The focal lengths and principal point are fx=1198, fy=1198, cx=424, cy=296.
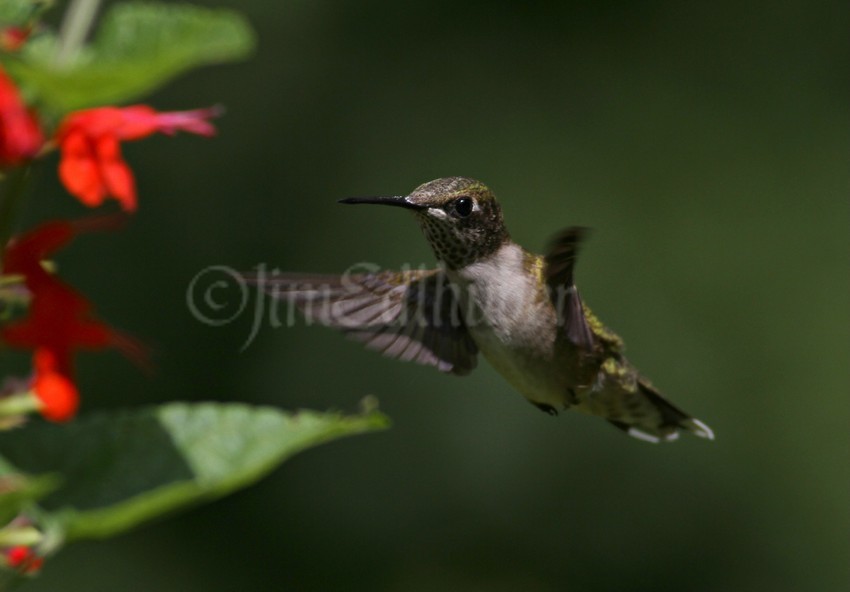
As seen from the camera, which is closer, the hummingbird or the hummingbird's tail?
the hummingbird

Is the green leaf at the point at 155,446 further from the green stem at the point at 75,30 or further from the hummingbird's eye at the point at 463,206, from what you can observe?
the hummingbird's eye at the point at 463,206

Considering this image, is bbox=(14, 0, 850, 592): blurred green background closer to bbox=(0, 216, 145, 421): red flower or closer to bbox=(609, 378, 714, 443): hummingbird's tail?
bbox=(609, 378, 714, 443): hummingbird's tail

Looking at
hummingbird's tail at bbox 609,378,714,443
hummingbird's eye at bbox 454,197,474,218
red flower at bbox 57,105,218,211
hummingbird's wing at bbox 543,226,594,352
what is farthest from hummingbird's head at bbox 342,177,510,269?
red flower at bbox 57,105,218,211

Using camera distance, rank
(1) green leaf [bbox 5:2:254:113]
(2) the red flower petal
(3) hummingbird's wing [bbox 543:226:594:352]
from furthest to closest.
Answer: (3) hummingbird's wing [bbox 543:226:594:352]
(2) the red flower petal
(1) green leaf [bbox 5:2:254:113]

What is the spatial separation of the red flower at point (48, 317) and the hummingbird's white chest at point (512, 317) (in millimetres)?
1049

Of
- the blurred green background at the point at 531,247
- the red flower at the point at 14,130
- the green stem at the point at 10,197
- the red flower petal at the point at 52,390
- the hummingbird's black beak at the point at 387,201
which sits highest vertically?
the red flower at the point at 14,130

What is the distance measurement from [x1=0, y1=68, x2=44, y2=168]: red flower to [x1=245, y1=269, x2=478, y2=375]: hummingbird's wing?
1176 mm

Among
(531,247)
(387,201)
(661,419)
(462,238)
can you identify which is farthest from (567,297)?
(531,247)

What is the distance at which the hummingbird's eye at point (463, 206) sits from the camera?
2029 mm

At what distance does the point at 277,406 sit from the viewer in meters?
4.15

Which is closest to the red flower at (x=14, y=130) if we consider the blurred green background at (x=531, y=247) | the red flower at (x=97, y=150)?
the red flower at (x=97, y=150)

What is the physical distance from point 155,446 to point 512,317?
1.07 m

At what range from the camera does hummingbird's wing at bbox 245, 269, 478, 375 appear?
211 cm

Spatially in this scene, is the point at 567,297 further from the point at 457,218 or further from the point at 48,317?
the point at 48,317
